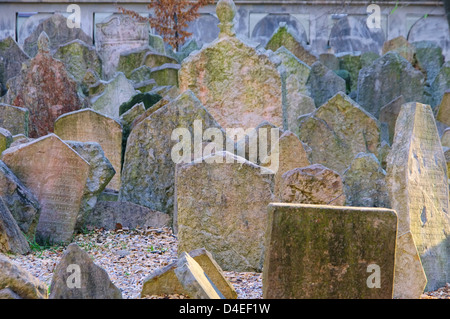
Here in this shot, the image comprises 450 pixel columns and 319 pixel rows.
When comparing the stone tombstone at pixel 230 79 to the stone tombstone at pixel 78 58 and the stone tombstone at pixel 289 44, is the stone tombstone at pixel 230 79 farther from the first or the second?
the stone tombstone at pixel 289 44

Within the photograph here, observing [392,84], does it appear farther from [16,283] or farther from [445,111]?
[16,283]

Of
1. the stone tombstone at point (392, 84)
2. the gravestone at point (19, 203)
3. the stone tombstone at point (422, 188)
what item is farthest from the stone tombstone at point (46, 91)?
the stone tombstone at point (422, 188)

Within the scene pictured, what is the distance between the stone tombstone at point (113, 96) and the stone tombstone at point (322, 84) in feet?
10.9

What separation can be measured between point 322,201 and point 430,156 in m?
1.05

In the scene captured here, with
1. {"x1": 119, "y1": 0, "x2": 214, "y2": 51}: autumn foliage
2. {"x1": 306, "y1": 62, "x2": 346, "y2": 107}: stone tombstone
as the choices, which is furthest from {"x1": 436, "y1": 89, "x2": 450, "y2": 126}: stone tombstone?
{"x1": 119, "y1": 0, "x2": 214, "y2": 51}: autumn foliage

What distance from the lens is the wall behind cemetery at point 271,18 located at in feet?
74.2

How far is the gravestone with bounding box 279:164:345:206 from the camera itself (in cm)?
615

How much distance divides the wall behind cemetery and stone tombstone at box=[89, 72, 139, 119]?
1183 cm

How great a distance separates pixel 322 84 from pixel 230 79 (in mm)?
3807

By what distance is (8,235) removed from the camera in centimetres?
548

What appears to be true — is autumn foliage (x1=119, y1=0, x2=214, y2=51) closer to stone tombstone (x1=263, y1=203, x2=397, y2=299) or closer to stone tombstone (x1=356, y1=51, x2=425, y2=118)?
stone tombstone (x1=356, y1=51, x2=425, y2=118)

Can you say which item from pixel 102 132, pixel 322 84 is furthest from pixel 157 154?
pixel 322 84
